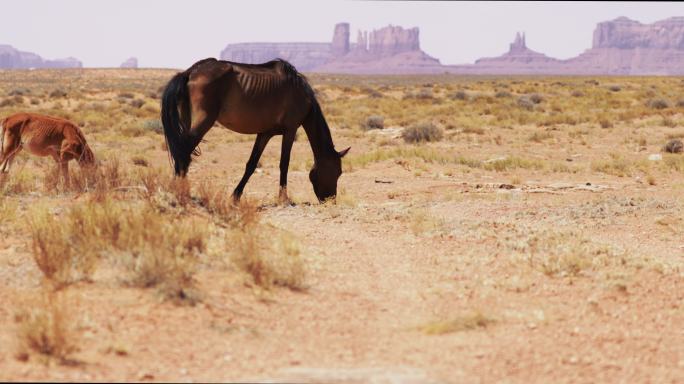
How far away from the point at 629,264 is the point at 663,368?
246 centimetres

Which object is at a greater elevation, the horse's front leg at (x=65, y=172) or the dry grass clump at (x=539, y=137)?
the horse's front leg at (x=65, y=172)

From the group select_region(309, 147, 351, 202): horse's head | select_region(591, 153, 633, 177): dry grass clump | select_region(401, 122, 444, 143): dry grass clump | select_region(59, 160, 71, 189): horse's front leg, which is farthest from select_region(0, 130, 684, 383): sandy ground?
select_region(401, 122, 444, 143): dry grass clump

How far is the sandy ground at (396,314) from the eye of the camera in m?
5.17

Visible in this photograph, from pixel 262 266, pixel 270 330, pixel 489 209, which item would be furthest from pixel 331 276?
pixel 489 209

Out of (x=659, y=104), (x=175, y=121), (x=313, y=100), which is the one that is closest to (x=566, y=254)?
(x=313, y=100)

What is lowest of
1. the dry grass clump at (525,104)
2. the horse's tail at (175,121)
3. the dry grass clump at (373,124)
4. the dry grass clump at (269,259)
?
the dry grass clump at (373,124)

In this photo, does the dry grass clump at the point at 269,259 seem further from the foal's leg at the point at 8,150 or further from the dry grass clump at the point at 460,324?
the foal's leg at the point at 8,150

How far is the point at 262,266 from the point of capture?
684cm

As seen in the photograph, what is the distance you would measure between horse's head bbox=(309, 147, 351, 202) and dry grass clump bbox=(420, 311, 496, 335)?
5789 millimetres

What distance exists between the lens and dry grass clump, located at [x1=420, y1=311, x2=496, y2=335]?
19.5ft

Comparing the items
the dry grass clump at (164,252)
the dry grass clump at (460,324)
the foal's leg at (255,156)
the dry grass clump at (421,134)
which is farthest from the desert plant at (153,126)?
the dry grass clump at (460,324)

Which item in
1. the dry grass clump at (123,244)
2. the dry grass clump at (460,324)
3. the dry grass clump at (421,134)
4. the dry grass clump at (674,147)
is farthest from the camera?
the dry grass clump at (421,134)

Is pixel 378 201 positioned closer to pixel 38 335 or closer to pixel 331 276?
pixel 331 276

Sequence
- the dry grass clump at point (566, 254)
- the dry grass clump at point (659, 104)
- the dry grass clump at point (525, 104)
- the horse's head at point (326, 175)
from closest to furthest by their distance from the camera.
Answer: the dry grass clump at point (566, 254), the horse's head at point (326, 175), the dry grass clump at point (659, 104), the dry grass clump at point (525, 104)
